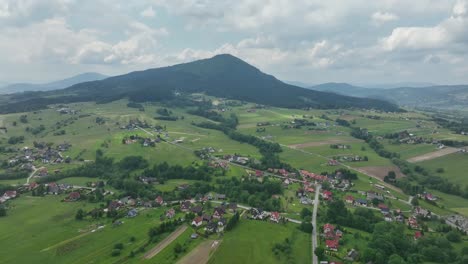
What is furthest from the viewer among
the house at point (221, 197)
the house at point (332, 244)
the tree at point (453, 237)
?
the house at point (221, 197)

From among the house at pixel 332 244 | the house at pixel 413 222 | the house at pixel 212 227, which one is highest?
the house at pixel 212 227

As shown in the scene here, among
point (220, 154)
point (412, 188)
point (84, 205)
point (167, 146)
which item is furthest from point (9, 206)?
point (412, 188)

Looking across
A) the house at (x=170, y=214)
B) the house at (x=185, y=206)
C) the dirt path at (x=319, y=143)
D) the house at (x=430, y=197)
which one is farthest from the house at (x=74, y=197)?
the dirt path at (x=319, y=143)

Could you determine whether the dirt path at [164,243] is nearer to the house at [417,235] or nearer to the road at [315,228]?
the road at [315,228]

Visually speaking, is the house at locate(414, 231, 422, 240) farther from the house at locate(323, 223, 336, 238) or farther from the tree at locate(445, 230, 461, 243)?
the house at locate(323, 223, 336, 238)

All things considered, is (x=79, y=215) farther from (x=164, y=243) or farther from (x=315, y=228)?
(x=315, y=228)

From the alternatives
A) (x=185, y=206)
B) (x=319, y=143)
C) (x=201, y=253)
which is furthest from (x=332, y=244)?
(x=319, y=143)

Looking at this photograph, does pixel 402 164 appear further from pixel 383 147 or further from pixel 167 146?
pixel 167 146
